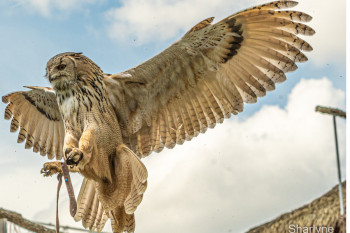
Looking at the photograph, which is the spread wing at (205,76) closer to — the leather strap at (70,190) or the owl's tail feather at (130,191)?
the owl's tail feather at (130,191)

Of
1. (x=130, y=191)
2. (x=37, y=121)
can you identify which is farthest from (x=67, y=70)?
(x=37, y=121)

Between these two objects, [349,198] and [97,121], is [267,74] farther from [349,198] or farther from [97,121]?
[97,121]

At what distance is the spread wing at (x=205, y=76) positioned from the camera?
4727mm

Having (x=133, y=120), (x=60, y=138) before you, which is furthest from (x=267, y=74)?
(x=60, y=138)

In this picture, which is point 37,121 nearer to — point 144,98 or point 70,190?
point 144,98

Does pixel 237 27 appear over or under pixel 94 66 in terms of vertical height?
over

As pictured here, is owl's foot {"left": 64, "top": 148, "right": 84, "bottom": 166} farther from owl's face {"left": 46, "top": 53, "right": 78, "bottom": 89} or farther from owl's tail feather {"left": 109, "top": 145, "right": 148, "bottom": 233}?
owl's face {"left": 46, "top": 53, "right": 78, "bottom": 89}

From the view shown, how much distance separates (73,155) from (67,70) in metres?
0.71

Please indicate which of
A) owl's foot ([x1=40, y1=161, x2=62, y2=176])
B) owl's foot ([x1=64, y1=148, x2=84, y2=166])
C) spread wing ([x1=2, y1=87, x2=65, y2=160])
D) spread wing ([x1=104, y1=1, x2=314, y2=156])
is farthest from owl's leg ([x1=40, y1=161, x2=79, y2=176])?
spread wing ([x1=2, y1=87, x2=65, y2=160])

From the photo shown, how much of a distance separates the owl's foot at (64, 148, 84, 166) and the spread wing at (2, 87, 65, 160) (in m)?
1.27

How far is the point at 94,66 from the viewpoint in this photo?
14.9ft

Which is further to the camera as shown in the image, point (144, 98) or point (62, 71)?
point (144, 98)

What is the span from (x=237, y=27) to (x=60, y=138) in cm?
191

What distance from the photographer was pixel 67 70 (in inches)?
172
